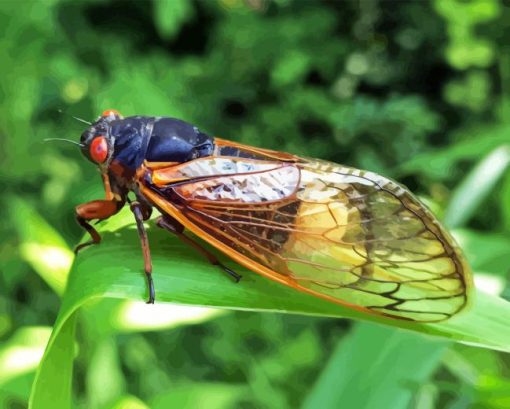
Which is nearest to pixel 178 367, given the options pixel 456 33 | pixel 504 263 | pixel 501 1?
pixel 504 263

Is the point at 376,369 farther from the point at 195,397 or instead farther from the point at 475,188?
the point at 475,188

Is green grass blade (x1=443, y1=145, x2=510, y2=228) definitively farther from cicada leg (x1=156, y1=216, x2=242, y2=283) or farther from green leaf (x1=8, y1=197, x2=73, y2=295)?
green leaf (x1=8, y1=197, x2=73, y2=295)

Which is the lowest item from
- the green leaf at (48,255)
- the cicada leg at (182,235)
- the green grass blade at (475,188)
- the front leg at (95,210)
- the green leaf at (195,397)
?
the green leaf at (195,397)

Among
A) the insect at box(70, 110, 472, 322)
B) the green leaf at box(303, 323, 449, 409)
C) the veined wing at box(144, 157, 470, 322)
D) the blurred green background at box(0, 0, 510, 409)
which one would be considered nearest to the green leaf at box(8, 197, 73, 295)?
the blurred green background at box(0, 0, 510, 409)

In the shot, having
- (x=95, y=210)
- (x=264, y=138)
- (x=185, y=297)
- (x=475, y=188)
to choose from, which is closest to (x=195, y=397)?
(x=185, y=297)

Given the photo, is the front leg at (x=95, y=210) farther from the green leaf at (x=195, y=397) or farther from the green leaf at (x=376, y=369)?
the green leaf at (x=376, y=369)

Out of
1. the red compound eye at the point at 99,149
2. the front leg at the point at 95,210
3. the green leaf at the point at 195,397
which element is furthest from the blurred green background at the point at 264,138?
the red compound eye at the point at 99,149
